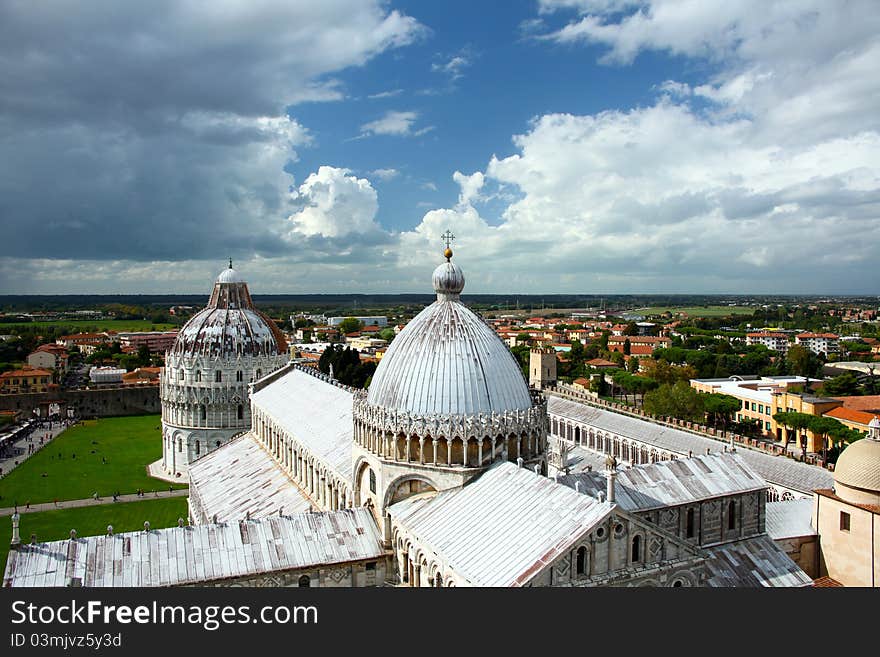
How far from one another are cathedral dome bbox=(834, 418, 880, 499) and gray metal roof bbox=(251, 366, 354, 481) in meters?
21.5

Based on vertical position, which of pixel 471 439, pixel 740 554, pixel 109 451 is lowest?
pixel 109 451

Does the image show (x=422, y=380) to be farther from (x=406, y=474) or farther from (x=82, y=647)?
(x=82, y=647)

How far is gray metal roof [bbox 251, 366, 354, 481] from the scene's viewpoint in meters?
32.2

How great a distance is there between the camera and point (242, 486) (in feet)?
136

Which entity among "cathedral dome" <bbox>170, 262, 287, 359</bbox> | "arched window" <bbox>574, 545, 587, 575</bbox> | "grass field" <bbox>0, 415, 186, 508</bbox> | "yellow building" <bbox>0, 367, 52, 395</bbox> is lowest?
"grass field" <bbox>0, 415, 186, 508</bbox>

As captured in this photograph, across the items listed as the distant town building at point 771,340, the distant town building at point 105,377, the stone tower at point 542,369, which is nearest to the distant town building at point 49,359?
→ the distant town building at point 105,377

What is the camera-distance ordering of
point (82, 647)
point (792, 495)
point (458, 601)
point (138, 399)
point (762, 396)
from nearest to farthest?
point (82, 647), point (458, 601), point (792, 495), point (762, 396), point (138, 399)

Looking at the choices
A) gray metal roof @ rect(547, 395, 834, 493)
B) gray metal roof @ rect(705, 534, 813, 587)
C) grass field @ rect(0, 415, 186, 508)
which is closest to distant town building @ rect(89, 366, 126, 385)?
grass field @ rect(0, 415, 186, 508)

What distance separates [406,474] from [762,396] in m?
79.0

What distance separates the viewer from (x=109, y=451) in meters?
75.8

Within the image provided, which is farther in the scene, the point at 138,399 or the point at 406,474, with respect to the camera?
the point at 138,399

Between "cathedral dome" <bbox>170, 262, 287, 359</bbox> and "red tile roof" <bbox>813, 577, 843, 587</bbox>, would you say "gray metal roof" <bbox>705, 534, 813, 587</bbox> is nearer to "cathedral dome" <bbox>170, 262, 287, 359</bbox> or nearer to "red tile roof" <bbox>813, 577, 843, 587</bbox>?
"red tile roof" <bbox>813, 577, 843, 587</bbox>

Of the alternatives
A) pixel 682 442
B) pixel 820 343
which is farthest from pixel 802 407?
pixel 820 343

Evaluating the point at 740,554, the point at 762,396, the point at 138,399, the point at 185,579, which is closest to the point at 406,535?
the point at 185,579
